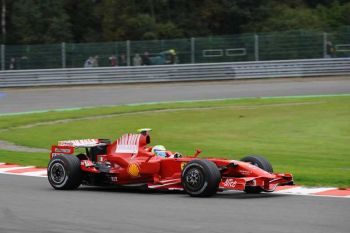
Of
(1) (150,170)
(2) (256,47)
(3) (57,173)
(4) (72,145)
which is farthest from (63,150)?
(2) (256,47)

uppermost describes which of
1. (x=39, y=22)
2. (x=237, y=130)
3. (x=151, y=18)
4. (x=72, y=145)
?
(x=151, y=18)

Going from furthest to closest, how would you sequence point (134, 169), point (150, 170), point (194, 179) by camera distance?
point (134, 169)
point (150, 170)
point (194, 179)

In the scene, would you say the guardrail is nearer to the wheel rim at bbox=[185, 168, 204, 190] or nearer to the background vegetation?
the background vegetation

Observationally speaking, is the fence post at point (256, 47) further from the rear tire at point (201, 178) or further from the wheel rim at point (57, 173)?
the rear tire at point (201, 178)

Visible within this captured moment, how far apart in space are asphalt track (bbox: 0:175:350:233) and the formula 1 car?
0.19 metres

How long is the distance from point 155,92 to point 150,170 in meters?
24.3

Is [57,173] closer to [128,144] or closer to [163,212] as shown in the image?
[128,144]

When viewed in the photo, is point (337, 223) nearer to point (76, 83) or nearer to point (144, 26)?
point (76, 83)

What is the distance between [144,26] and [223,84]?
51.6 ft

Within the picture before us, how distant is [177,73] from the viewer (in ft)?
135

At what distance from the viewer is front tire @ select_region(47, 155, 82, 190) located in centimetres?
1315

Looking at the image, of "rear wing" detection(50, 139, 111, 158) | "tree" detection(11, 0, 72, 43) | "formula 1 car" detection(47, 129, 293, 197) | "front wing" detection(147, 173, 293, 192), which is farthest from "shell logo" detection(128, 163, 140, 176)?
"tree" detection(11, 0, 72, 43)

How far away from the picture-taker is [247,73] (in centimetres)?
4066

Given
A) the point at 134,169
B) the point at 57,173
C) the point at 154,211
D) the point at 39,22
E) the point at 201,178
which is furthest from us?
the point at 39,22
